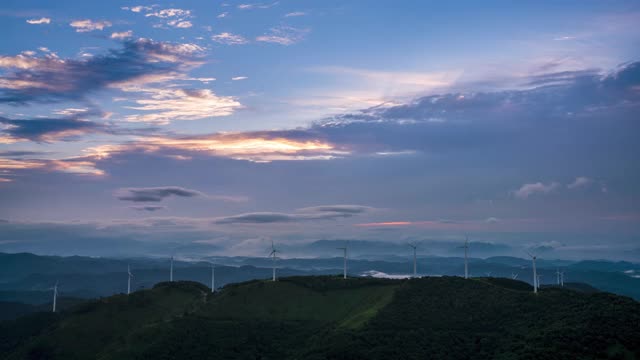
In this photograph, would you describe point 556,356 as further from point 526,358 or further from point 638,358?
point 638,358

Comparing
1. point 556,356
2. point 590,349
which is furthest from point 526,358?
point 590,349

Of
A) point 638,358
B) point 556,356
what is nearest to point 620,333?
point 638,358

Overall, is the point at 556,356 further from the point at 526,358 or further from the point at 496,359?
the point at 496,359

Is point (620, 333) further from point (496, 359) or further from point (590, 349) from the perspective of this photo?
point (496, 359)

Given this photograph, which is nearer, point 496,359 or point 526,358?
point 526,358

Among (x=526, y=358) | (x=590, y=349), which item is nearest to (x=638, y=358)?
(x=590, y=349)

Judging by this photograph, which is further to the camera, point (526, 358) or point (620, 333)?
point (620, 333)
